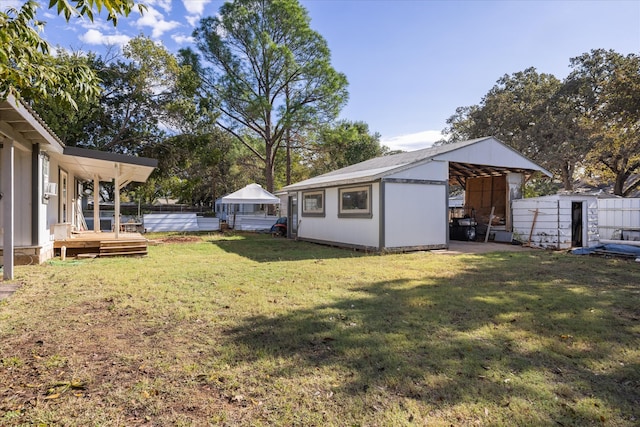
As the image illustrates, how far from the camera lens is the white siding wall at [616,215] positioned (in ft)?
39.4

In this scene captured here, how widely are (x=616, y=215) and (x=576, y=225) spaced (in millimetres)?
1640

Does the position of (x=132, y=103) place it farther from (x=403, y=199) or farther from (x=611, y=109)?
(x=611, y=109)

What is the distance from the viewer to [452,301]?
16.6ft

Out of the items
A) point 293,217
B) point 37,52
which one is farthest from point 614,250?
point 37,52

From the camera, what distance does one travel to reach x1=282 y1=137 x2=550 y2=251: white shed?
35.2ft

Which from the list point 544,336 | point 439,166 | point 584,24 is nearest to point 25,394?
point 544,336

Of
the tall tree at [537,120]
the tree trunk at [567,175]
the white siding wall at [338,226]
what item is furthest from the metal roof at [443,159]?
the tree trunk at [567,175]

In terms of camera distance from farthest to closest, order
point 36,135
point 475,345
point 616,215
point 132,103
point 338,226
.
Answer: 1. point 132,103
2. point 338,226
3. point 616,215
4. point 36,135
5. point 475,345

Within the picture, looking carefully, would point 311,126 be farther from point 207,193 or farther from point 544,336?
point 544,336

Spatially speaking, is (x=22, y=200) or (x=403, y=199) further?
(x=403, y=199)

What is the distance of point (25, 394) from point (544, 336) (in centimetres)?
448

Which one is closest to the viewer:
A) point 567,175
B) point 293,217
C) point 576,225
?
point 576,225

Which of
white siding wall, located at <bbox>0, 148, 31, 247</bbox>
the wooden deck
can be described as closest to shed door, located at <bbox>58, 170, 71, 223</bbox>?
the wooden deck

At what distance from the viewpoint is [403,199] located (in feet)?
35.8
